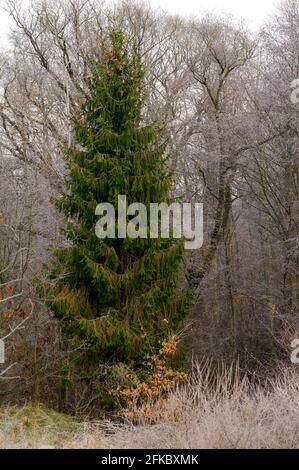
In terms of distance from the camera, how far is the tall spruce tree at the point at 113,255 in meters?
13.7

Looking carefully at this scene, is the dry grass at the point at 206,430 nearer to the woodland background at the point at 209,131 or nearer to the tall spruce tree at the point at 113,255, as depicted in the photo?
the tall spruce tree at the point at 113,255

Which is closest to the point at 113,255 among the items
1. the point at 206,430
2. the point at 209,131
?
the point at 206,430

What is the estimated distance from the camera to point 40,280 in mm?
14078

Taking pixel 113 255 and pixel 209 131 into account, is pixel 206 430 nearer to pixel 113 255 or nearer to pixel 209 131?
→ pixel 113 255

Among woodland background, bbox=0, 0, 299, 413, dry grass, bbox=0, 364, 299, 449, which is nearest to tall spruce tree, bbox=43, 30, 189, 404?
woodland background, bbox=0, 0, 299, 413

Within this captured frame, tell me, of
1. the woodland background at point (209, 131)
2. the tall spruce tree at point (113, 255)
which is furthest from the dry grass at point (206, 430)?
the woodland background at point (209, 131)

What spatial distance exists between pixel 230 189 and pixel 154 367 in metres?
10.8

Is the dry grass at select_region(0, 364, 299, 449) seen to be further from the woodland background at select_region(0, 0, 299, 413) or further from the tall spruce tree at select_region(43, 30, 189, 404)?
the woodland background at select_region(0, 0, 299, 413)

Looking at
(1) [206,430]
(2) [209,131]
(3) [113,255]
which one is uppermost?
(2) [209,131]

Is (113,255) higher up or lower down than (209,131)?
lower down

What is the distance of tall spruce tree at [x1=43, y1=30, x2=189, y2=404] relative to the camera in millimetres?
13711

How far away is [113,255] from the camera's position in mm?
13789

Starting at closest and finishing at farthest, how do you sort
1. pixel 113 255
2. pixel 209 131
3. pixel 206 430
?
pixel 206 430
pixel 113 255
pixel 209 131

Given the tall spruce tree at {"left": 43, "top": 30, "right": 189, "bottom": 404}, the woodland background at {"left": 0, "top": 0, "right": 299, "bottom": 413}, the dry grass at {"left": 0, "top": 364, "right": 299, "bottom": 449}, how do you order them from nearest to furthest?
the dry grass at {"left": 0, "top": 364, "right": 299, "bottom": 449} → the tall spruce tree at {"left": 43, "top": 30, "right": 189, "bottom": 404} → the woodland background at {"left": 0, "top": 0, "right": 299, "bottom": 413}
